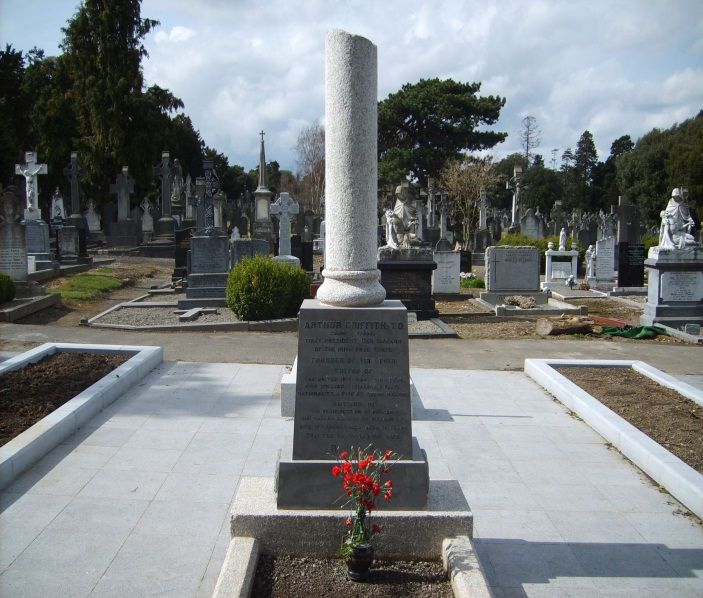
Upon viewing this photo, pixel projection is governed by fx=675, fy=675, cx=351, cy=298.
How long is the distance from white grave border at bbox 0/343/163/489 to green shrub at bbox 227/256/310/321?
4.22m

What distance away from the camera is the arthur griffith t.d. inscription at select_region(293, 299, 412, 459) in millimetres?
4426

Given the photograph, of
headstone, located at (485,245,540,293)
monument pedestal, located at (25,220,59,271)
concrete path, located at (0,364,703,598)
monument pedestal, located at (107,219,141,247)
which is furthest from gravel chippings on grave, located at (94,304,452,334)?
monument pedestal, located at (107,219,141,247)

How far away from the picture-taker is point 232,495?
5098 millimetres

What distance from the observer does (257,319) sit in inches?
541

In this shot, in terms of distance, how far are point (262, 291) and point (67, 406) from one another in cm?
710

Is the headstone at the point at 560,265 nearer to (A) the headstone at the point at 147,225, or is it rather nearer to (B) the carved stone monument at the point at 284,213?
(B) the carved stone monument at the point at 284,213

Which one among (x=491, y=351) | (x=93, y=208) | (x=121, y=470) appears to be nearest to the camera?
(x=121, y=470)

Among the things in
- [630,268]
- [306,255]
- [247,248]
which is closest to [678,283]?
[630,268]

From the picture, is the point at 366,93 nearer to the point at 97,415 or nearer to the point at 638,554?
the point at 638,554

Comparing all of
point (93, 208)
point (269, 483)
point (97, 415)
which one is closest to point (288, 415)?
point (97, 415)

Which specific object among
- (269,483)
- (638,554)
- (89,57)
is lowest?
(638,554)

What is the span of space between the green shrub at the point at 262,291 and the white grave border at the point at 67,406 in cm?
422

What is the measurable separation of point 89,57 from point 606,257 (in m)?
34.3

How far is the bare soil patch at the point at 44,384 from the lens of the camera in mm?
6453
